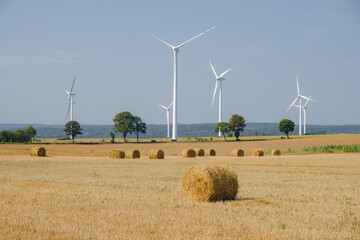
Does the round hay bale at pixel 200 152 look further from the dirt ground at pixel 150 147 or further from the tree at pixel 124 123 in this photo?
the tree at pixel 124 123

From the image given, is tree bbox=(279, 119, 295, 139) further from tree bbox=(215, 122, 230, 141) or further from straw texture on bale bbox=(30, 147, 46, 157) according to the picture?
straw texture on bale bbox=(30, 147, 46, 157)

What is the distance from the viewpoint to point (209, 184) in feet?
55.7

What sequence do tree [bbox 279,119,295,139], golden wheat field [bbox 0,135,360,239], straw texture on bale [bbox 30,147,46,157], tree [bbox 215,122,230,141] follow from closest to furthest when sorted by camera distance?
golden wheat field [bbox 0,135,360,239], straw texture on bale [bbox 30,147,46,157], tree [bbox 215,122,230,141], tree [bbox 279,119,295,139]

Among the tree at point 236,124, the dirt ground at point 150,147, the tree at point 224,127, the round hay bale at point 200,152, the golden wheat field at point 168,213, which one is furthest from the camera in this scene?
the tree at point 224,127

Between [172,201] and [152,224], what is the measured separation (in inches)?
179

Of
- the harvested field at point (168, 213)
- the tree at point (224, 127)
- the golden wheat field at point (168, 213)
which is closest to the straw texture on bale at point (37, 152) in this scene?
the harvested field at point (168, 213)

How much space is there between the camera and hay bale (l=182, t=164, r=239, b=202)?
1700 cm

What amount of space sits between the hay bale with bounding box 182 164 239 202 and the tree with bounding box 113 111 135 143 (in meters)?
138

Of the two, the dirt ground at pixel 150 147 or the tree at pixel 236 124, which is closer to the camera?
the dirt ground at pixel 150 147

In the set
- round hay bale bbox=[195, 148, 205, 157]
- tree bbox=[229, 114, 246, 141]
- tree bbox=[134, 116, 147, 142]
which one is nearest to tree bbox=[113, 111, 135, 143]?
tree bbox=[134, 116, 147, 142]

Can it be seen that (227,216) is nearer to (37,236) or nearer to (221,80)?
(37,236)

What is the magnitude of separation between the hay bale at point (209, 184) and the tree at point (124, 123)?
5437 inches

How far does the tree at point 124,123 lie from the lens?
510ft

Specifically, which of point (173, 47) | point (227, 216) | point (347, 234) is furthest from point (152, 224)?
point (173, 47)
